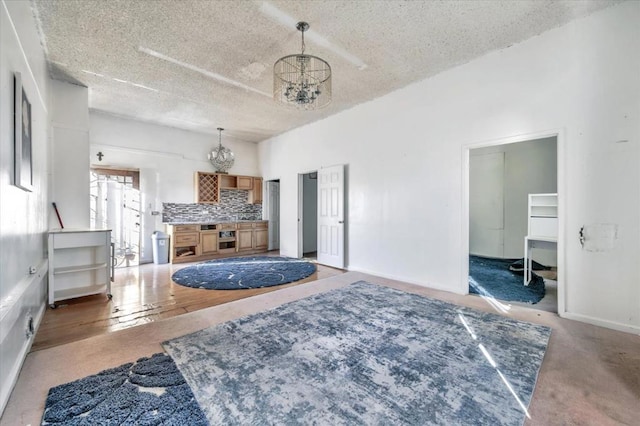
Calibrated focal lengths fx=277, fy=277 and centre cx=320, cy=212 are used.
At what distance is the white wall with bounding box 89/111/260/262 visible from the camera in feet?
18.1

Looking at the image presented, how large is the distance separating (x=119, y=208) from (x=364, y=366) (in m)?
5.96

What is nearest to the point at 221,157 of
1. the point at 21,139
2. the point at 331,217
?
the point at 331,217

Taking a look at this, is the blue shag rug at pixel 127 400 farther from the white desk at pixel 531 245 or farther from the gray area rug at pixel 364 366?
the white desk at pixel 531 245

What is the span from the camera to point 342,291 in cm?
375

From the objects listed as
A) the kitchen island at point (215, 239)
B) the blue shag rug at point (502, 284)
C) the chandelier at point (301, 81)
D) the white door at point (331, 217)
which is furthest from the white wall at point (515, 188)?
the kitchen island at point (215, 239)

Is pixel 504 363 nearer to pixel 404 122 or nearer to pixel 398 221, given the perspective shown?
pixel 398 221

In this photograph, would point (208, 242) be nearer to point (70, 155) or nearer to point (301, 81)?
point (70, 155)

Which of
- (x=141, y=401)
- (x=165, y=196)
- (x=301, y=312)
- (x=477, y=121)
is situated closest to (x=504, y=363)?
(x=301, y=312)

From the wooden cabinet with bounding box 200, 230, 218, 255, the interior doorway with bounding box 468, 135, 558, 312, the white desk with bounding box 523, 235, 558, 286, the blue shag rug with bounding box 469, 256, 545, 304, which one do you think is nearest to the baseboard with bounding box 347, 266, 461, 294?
the blue shag rug with bounding box 469, 256, 545, 304

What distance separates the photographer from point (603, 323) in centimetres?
270

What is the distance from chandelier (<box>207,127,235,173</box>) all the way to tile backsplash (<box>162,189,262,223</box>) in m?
0.60

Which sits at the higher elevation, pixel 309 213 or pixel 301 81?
pixel 301 81

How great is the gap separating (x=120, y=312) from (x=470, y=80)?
5.06m

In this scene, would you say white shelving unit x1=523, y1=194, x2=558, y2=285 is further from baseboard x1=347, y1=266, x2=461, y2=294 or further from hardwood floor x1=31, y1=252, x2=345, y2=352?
hardwood floor x1=31, y1=252, x2=345, y2=352
